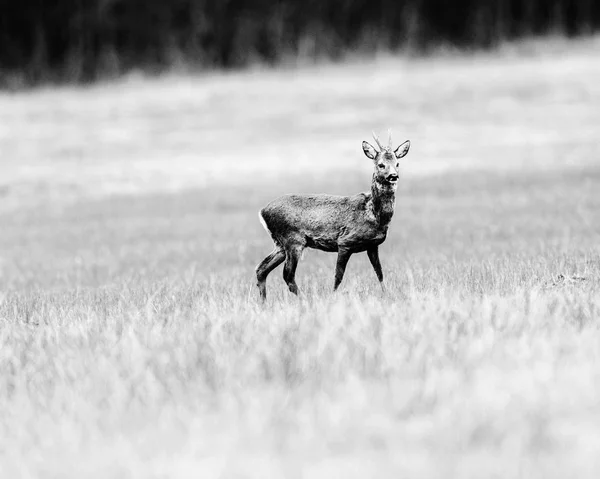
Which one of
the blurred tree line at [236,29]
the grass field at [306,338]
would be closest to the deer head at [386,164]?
the grass field at [306,338]

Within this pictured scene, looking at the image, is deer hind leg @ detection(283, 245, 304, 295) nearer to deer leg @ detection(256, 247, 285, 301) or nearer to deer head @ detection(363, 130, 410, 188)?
deer leg @ detection(256, 247, 285, 301)

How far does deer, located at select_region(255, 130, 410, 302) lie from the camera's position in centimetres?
865

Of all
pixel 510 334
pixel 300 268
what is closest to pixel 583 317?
pixel 510 334

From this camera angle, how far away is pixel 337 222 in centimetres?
896

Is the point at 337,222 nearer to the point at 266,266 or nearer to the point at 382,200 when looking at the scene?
the point at 382,200

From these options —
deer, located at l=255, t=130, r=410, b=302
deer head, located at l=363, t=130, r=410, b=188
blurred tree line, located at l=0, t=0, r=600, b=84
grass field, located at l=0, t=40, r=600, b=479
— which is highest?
blurred tree line, located at l=0, t=0, r=600, b=84

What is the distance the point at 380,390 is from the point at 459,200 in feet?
54.7

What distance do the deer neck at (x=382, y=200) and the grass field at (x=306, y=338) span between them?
2.16 ft

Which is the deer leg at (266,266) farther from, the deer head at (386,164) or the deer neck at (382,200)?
the deer head at (386,164)

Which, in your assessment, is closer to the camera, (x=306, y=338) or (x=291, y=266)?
(x=306, y=338)

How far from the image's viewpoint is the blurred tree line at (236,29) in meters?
47.1

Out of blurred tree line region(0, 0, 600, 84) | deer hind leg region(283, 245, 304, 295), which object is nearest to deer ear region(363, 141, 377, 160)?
deer hind leg region(283, 245, 304, 295)

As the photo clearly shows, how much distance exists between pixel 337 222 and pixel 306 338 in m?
2.59

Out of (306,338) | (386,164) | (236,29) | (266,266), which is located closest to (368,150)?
(386,164)
